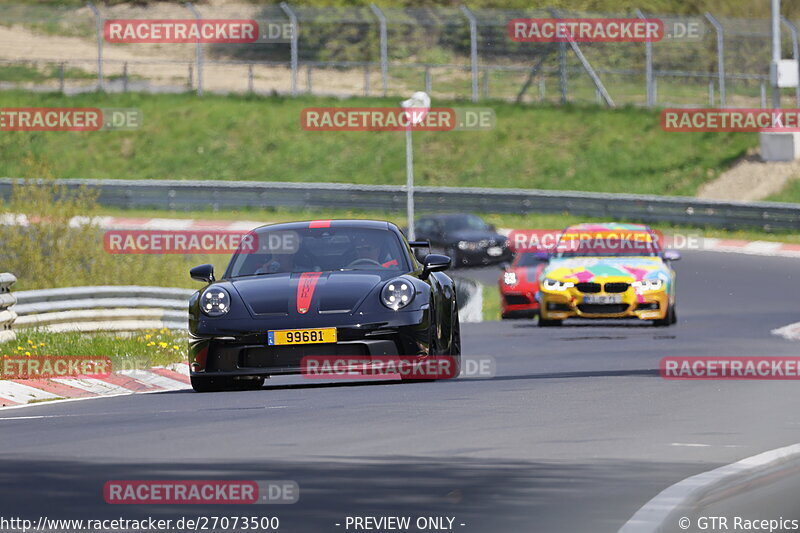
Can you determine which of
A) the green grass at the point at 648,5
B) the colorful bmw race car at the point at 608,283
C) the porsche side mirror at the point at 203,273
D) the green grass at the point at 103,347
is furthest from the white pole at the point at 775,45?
the porsche side mirror at the point at 203,273

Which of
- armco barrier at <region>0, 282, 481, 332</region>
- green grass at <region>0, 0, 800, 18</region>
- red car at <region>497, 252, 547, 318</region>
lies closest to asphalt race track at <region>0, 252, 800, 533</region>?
armco barrier at <region>0, 282, 481, 332</region>

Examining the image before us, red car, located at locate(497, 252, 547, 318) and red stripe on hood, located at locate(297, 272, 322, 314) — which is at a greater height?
red stripe on hood, located at locate(297, 272, 322, 314)

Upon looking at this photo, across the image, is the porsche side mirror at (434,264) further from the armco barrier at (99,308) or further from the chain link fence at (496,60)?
the chain link fence at (496,60)

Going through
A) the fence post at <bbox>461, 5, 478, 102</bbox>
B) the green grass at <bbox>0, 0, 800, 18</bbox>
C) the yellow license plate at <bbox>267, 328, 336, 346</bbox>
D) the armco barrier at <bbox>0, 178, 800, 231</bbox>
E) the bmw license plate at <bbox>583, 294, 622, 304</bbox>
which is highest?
the green grass at <bbox>0, 0, 800, 18</bbox>

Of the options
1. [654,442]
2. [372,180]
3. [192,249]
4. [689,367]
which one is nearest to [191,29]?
[372,180]

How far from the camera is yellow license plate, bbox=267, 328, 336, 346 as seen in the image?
12.9 m

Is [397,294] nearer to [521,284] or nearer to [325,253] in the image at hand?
[325,253]

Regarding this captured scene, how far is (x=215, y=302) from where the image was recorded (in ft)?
43.6

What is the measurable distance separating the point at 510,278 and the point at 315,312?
11.9 meters

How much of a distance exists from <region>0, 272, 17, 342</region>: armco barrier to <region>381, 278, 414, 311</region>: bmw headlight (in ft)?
18.2

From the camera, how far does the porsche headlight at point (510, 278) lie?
24641mm

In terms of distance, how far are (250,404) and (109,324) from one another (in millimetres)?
7045

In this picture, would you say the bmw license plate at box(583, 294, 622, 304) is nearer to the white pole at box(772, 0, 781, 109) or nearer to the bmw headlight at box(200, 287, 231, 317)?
the bmw headlight at box(200, 287, 231, 317)

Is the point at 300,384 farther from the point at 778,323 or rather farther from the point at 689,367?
the point at 778,323
